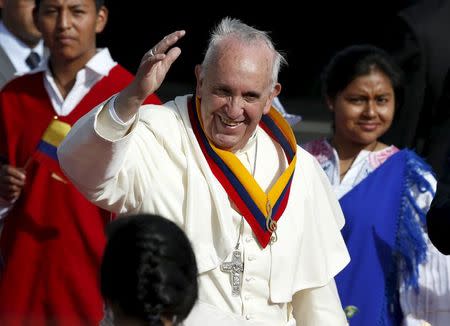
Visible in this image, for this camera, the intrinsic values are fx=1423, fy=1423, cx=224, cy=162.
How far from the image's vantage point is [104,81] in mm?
5898

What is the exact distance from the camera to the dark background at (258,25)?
12039 mm

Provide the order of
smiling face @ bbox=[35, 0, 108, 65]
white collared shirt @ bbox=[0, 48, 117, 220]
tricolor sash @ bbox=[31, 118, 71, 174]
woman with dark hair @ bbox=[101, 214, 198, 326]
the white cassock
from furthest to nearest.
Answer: smiling face @ bbox=[35, 0, 108, 65]
white collared shirt @ bbox=[0, 48, 117, 220]
tricolor sash @ bbox=[31, 118, 71, 174]
the white cassock
woman with dark hair @ bbox=[101, 214, 198, 326]

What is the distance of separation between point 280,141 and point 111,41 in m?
7.50

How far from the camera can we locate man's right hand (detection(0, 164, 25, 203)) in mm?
5613

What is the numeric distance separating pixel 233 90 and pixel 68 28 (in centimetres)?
150

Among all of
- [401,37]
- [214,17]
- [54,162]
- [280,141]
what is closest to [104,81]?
[54,162]

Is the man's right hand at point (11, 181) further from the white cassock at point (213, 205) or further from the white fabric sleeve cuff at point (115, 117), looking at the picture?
the white fabric sleeve cuff at point (115, 117)

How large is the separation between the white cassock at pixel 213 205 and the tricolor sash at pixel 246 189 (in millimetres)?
25

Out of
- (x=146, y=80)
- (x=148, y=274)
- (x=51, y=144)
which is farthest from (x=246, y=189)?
(x=148, y=274)

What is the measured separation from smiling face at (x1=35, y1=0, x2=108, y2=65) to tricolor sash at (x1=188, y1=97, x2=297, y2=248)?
1.35m

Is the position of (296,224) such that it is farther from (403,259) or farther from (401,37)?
(401,37)

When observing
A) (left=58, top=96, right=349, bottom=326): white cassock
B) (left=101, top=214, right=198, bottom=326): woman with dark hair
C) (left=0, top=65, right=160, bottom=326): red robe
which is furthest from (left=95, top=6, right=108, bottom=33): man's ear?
(left=101, top=214, right=198, bottom=326): woman with dark hair

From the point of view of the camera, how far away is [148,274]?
11.2 ft

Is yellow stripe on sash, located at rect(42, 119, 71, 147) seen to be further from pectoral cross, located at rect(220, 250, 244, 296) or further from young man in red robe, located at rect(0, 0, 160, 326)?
pectoral cross, located at rect(220, 250, 244, 296)
